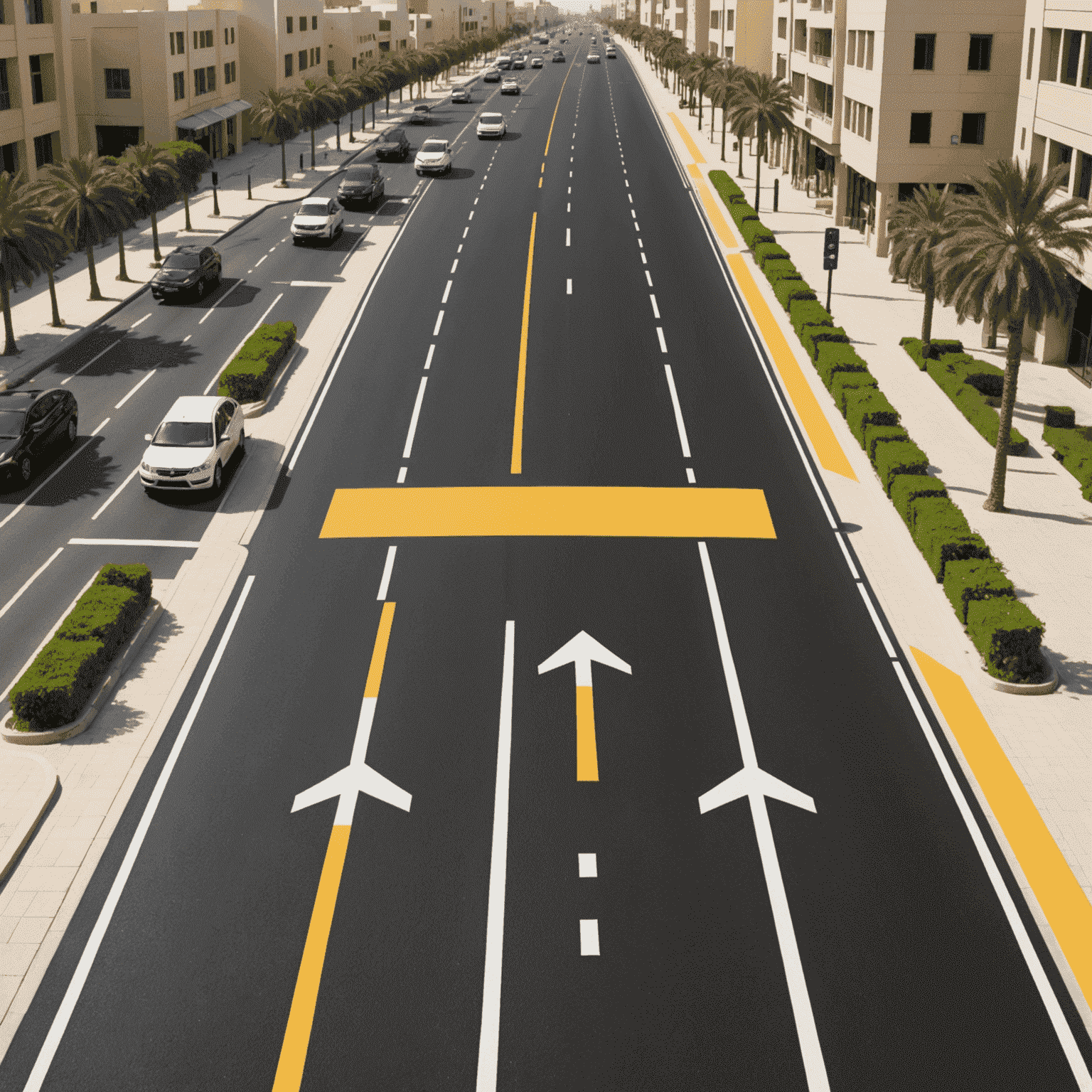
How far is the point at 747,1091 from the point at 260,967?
5.75m

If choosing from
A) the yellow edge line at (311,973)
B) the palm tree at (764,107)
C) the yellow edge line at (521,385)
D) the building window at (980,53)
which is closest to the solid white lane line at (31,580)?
the yellow edge line at (311,973)

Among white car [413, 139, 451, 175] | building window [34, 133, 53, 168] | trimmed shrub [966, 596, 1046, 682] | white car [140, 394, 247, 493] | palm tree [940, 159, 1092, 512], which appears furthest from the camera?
white car [413, 139, 451, 175]

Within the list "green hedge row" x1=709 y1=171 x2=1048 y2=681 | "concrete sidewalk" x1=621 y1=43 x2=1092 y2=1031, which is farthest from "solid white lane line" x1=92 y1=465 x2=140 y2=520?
"green hedge row" x1=709 y1=171 x2=1048 y2=681

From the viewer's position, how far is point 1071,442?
29.6 metres

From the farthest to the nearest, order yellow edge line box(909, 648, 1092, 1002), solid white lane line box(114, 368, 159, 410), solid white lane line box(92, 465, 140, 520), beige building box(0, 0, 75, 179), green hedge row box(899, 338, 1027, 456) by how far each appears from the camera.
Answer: beige building box(0, 0, 75, 179) < solid white lane line box(114, 368, 159, 410) < green hedge row box(899, 338, 1027, 456) < solid white lane line box(92, 465, 140, 520) < yellow edge line box(909, 648, 1092, 1002)

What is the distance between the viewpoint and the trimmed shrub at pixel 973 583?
70.3 ft

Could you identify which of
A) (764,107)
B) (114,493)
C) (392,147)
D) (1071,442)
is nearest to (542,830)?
(114,493)

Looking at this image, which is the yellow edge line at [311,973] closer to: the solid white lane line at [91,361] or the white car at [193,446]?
the white car at [193,446]

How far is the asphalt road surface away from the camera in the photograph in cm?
1300

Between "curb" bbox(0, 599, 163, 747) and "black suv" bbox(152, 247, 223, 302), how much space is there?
81.0 feet

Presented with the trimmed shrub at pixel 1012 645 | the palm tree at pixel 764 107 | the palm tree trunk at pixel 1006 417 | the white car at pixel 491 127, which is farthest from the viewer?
the white car at pixel 491 127

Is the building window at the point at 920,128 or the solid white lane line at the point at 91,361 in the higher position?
the building window at the point at 920,128

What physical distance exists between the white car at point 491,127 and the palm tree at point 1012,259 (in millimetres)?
61794

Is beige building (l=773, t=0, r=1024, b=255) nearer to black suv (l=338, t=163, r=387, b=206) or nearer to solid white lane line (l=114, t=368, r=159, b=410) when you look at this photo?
black suv (l=338, t=163, r=387, b=206)
